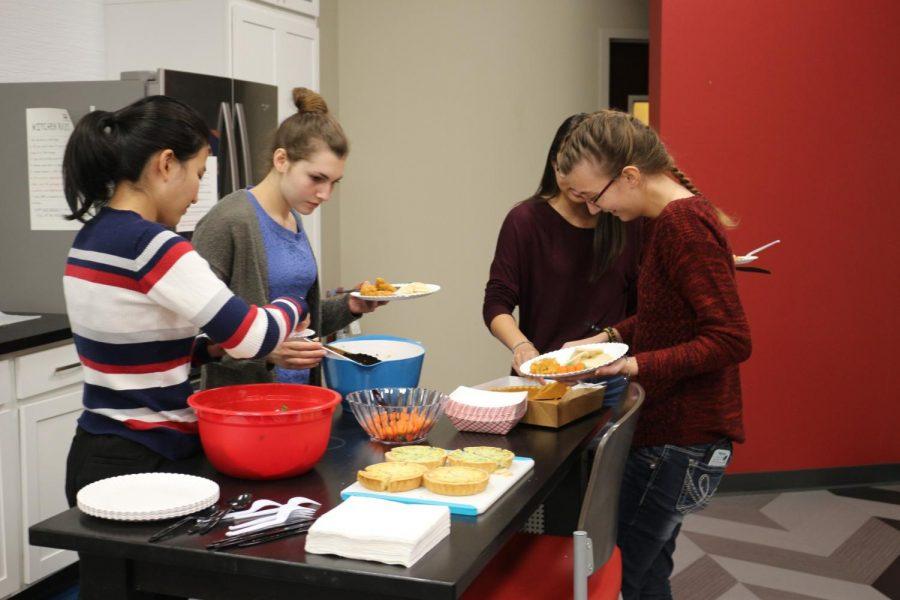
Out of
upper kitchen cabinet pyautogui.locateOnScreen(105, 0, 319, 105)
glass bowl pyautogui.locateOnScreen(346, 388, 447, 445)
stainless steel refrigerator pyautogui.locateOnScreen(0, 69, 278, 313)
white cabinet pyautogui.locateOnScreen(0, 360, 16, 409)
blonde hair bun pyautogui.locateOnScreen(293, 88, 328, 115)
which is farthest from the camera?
upper kitchen cabinet pyautogui.locateOnScreen(105, 0, 319, 105)

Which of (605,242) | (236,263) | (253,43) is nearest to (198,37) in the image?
(253,43)

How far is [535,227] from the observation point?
2594mm

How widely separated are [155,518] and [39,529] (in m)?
0.17

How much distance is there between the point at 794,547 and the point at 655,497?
191 centimetres

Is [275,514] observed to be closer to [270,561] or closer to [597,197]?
[270,561]

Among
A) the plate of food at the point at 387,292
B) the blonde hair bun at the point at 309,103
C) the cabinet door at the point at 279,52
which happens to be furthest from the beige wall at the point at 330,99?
the blonde hair bun at the point at 309,103

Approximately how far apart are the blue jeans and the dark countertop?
1842 millimetres

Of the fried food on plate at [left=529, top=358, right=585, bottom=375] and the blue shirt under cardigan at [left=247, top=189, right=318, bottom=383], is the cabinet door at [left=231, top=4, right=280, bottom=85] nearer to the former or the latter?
the blue shirt under cardigan at [left=247, top=189, right=318, bottom=383]

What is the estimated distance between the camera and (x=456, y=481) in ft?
5.07

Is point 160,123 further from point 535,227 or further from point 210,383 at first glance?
point 535,227

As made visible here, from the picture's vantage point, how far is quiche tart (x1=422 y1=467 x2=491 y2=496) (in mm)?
1534

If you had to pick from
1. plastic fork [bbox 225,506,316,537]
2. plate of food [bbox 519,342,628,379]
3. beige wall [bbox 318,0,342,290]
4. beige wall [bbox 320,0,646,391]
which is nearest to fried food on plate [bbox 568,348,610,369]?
plate of food [bbox 519,342,628,379]

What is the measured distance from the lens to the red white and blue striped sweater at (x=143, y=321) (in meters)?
1.61

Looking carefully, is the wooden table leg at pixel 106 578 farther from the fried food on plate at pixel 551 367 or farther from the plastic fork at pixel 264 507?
the fried food on plate at pixel 551 367
